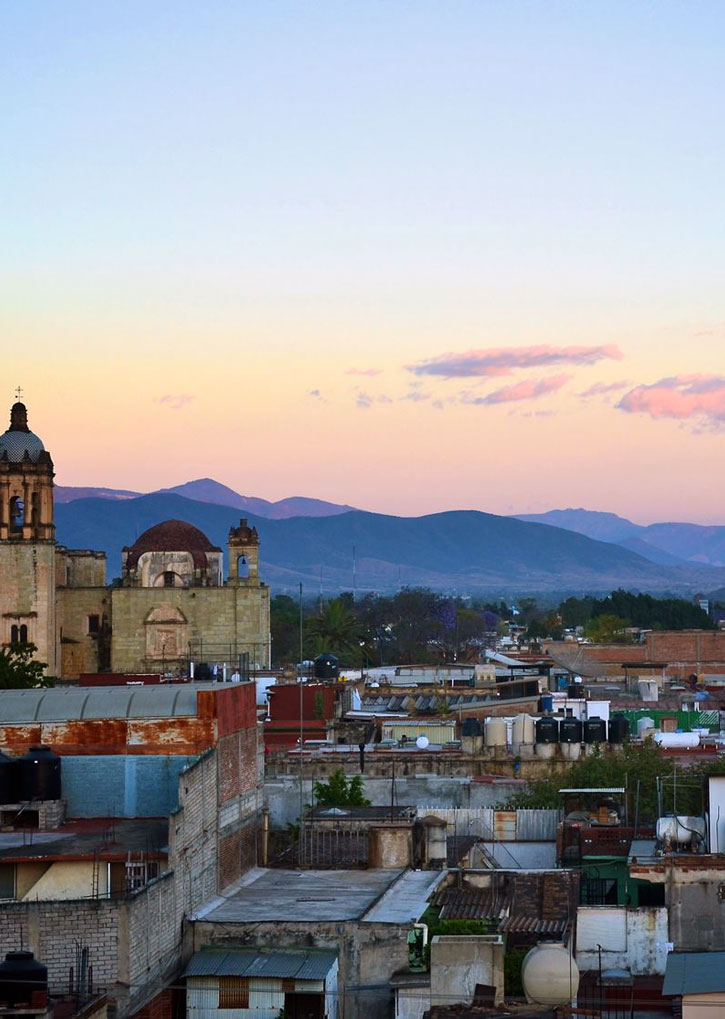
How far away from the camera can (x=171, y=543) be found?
77438mm

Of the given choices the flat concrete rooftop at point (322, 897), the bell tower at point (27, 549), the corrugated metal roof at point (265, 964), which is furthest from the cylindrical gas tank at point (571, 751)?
the bell tower at point (27, 549)

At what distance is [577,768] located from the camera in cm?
3716

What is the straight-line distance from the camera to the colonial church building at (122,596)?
2869 inches

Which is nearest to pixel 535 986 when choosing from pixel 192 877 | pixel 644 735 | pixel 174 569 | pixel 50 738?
pixel 192 877

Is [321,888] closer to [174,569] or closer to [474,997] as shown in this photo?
[474,997]

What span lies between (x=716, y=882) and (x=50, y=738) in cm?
979

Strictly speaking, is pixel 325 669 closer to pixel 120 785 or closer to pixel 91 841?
pixel 120 785

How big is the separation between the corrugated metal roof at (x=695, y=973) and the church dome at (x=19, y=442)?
52.6m

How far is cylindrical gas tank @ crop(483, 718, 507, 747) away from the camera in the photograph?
1649 inches

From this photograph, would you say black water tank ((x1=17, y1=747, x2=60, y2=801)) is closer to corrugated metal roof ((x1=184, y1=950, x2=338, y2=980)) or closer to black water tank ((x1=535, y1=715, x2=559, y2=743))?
corrugated metal roof ((x1=184, y1=950, x2=338, y2=980))

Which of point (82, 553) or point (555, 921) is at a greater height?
point (82, 553)

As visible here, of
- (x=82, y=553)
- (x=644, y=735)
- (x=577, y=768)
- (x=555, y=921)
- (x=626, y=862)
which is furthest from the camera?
(x=82, y=553)

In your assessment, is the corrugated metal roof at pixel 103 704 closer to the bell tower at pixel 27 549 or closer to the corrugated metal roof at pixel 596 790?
the corrugated metal roof at pixel 596 790

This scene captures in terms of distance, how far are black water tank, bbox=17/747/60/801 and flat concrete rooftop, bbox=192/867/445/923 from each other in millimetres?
2854
